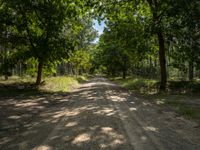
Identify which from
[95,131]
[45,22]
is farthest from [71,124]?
[45,22]

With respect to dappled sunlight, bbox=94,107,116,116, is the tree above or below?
above

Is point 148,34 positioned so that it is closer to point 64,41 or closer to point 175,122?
point 64,41

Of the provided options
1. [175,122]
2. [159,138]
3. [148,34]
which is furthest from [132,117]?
[148,34]

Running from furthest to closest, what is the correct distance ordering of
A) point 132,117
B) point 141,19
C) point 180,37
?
point 141,19, point 180,37, point 132,117

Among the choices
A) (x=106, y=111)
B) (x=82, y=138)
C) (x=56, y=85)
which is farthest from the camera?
(x=56, y=85)

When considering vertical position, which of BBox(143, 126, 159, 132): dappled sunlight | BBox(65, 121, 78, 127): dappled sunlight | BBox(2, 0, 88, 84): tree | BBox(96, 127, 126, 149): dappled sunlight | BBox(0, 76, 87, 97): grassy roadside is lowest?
BBox(143, 126, 159, 132): dappled sunlight

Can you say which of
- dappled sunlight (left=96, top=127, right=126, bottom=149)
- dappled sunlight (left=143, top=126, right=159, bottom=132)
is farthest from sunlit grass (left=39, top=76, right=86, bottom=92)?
dappled sunlight (left=96, top=127, right=126, bottom=149)

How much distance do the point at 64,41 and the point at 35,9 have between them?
3.16 meters

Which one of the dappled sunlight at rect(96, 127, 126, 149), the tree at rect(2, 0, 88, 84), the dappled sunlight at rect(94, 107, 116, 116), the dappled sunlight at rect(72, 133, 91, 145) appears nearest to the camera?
the dappled sunlight at rect(96, 127, 126, 149)

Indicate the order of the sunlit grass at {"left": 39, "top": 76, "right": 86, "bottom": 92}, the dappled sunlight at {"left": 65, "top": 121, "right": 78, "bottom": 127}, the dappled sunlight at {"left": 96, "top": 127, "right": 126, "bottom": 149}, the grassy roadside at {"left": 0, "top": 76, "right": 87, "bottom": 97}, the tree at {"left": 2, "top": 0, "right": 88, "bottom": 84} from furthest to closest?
1. the sunlit grass at {"left": 39, "top": 76, "right": 86, "bottom": 92}
2. the tree at {"left": 2, "top": 0, "right": 88, "bottom": 84}
3. the grassy roadside at {"left": 0, "top": 76, "right": 87, "bottom": 97}
4. the dappled sunlight at {"left": 65, "top": 121, "right": 78, "bottom": 127}
5. the dappled sunlight at {"left": 96, "top": 127, "right": 126, "bottom": 149}

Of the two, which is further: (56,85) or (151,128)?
(56,85)

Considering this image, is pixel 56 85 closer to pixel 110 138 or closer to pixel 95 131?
pixel 95 131

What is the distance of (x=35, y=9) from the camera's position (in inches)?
804

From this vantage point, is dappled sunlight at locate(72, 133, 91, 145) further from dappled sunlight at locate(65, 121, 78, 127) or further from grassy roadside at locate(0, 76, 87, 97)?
grassy roadside at locate(0, 76, 87, 97)
